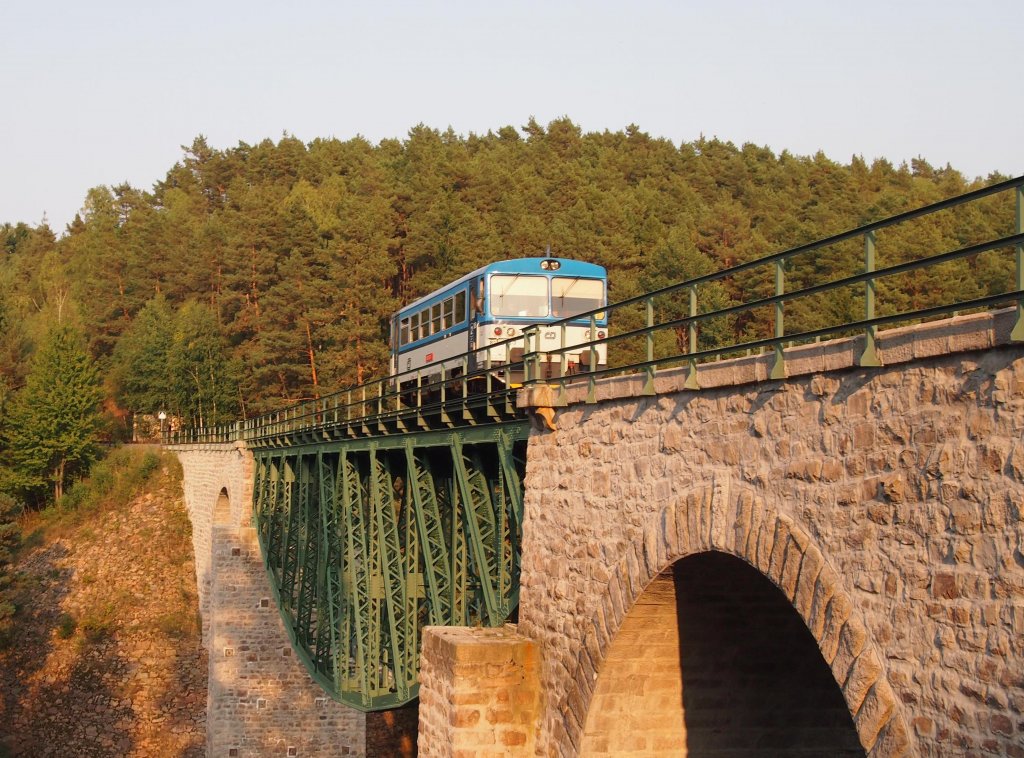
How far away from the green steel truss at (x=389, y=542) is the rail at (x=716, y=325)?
559mm

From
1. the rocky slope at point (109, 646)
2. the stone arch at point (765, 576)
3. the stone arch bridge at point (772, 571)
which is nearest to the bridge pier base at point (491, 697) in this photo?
the stone arch bridge at point (772, 571)

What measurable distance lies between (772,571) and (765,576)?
3.53 feet

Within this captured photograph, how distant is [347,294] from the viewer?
5825 centimetres

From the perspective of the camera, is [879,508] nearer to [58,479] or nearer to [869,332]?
[869,332]

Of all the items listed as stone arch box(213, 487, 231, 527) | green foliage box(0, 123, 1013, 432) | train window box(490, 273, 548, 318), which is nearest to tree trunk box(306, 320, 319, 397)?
green foliage box(0, 123, 1013, 432)

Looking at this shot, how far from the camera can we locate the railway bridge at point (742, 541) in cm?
618

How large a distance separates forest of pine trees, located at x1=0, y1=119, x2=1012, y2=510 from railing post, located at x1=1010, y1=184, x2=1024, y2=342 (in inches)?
1100

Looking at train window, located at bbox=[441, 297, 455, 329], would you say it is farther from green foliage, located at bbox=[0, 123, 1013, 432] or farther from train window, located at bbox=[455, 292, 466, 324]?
green foliage, located at bbox=[0, 123, 1013, 432]

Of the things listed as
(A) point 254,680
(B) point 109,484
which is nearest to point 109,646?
(A) point 254,680

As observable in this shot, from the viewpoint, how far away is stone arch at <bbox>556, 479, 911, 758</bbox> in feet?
22.2

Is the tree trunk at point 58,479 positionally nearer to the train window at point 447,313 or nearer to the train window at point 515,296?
the train window at point 447,313

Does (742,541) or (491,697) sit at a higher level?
(742,541)

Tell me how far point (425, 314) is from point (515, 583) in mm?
12689

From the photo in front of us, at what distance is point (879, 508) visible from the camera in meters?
6.91
